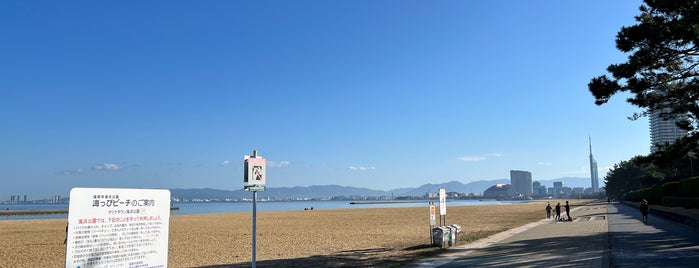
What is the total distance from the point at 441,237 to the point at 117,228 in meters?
12.1

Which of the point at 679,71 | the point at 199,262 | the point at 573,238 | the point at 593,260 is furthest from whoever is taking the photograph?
the point at 573,238

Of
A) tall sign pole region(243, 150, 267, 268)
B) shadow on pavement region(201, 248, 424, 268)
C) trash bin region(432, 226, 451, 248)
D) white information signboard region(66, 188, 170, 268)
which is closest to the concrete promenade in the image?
trash bin region(432, 226, 451, 248)

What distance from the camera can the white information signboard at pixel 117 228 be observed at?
506 cm

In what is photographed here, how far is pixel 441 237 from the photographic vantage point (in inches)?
625

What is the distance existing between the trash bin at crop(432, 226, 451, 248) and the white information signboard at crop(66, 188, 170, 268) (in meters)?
11.3

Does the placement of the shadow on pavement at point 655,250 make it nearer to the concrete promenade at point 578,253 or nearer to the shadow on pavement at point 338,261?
the concrete promenade at point 578,253

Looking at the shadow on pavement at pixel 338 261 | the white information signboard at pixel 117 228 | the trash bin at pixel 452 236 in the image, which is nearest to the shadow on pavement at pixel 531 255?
the trash bin at pixel 452 236

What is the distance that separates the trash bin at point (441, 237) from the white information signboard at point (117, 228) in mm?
11317

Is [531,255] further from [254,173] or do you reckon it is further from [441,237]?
[254,173]

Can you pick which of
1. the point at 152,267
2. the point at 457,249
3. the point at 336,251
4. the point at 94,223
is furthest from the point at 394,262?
the point at 94,223

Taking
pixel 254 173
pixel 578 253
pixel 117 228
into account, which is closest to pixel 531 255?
pixel 578 253

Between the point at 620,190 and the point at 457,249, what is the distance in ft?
422

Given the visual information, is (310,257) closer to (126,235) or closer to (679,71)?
(126,235)

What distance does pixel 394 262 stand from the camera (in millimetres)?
13164
